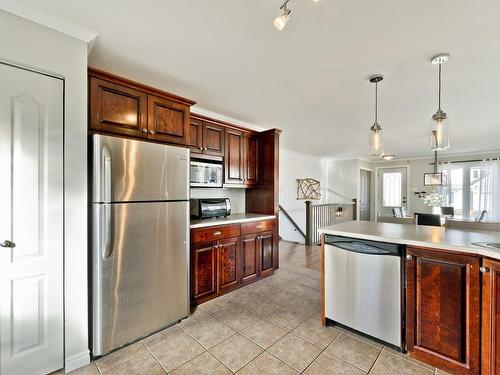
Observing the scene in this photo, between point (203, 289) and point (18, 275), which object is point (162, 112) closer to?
point (18, 275)

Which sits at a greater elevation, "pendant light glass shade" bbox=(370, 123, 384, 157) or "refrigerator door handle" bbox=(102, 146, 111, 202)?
"pendant light glass shade" bbox=(370, 123, 384, 157)

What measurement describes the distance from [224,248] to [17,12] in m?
2.55

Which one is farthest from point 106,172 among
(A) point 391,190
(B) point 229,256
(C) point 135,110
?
(A) point 391,190

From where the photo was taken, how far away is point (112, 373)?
5.24 feet

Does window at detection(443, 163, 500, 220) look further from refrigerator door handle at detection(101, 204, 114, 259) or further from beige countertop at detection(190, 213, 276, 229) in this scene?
refrigerator door handle at detection(101, 204, 114, 259)

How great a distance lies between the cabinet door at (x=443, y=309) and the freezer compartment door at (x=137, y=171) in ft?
6.78

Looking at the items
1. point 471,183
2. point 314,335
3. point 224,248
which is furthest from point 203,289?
point 471,183

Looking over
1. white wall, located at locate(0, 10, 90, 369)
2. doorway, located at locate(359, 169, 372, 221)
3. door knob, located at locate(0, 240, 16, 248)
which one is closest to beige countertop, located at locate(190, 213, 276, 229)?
white wall, located at locate(0, 10, 90, 369)

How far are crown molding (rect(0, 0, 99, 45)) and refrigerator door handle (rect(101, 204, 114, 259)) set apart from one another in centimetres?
124

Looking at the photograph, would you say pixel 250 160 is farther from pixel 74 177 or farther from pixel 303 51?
pixel 74 177

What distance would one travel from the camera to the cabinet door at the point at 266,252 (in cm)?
326

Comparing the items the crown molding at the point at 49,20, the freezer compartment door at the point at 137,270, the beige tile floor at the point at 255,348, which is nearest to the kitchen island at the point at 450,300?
the beige tile floor at the point at 255,348

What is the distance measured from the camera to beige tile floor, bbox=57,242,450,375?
1.63m

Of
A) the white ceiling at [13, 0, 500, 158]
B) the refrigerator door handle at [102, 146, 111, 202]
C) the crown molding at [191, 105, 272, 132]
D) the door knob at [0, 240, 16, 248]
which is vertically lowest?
the door knob at [0, 240, 16, 248]
